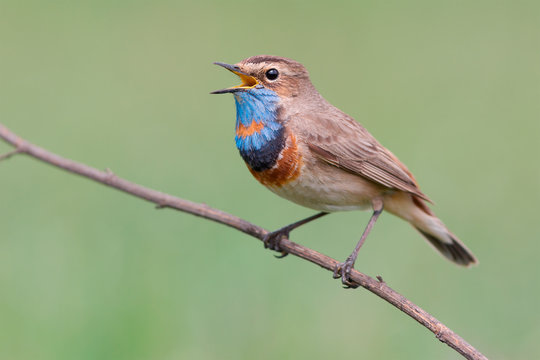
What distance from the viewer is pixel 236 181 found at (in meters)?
7.79

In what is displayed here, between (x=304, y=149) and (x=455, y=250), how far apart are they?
158cm

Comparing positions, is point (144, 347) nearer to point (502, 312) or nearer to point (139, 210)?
point (139, 210)

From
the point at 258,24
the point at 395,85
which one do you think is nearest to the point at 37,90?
the point at 258,24

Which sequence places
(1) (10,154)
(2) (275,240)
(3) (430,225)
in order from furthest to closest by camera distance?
(3) (430,225) → (2) (275,240) → (1) (10,154)

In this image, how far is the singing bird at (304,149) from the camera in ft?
17.2

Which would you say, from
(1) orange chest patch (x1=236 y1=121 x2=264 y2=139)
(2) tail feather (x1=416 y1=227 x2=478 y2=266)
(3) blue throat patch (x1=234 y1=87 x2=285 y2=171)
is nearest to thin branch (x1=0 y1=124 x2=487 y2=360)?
(3) blue throat patch (x1=234 y1=87 x2=285 y2=171)

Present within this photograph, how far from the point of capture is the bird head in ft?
17.2

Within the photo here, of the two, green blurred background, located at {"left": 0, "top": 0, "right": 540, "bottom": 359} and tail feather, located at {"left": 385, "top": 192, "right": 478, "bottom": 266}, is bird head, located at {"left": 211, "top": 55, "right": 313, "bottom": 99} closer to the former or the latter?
tail feather, located at {"left": 385, "top": 192, "right": 478, "bottom": 266}

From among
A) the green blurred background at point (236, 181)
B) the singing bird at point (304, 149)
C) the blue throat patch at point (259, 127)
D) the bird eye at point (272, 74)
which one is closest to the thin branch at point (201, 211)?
the singing bird at point (304, 149)

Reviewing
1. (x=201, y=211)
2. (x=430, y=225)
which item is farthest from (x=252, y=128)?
(x=430, y=225)

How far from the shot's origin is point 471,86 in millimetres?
10727

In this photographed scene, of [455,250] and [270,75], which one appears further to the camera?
[455,250]

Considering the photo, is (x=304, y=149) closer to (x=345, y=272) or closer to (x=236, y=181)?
(x=345, y=272)

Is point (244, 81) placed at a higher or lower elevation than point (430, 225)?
higher
